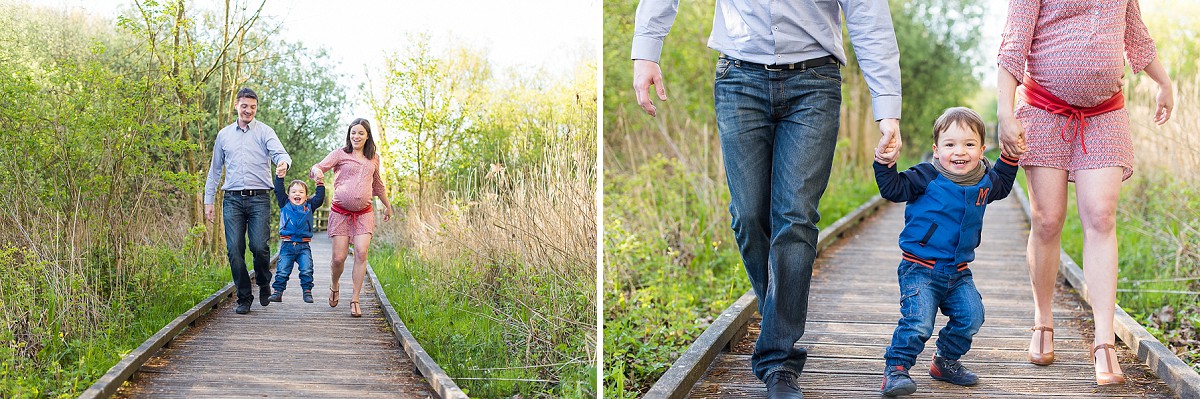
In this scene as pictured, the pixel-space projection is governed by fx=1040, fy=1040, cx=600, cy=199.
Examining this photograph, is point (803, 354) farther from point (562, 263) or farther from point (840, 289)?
point (840, 289)

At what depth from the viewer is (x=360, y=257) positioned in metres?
3.72

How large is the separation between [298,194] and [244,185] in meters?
0.30

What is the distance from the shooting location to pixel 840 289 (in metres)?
5.63

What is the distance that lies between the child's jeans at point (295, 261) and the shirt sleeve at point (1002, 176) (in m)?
2.36

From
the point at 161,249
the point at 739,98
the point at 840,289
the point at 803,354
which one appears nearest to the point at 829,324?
the point at 840,289

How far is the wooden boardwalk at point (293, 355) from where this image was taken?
299 centimetres

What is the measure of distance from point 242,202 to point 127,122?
444mm

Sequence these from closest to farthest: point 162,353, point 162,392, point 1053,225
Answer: point 162,392 → point 162,353 → point 1053,225

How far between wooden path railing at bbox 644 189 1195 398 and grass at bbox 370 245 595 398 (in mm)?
407

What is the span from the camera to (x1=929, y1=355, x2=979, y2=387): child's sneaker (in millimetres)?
3484

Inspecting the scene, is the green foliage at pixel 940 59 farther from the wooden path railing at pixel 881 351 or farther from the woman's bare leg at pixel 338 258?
the woman's bare leg at pixel 338 258

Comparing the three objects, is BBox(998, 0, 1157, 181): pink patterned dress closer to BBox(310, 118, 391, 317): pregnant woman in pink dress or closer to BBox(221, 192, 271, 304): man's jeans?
BBox(310, 118, 391, 317): pregnant woman in pink dress

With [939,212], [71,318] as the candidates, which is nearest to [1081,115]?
[939,212]

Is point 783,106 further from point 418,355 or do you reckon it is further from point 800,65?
point 418,355
